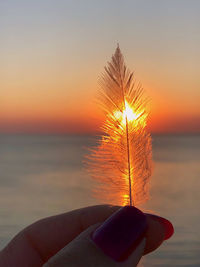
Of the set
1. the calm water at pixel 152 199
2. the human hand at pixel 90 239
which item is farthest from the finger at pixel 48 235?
the calm water at pixel 152 199

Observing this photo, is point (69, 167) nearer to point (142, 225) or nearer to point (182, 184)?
Answer: point (182, 184)

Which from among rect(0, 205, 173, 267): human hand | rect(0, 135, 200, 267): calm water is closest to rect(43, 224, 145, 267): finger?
rect(0, 205, 173, 267): human hand

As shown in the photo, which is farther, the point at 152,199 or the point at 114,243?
the point at 152,199

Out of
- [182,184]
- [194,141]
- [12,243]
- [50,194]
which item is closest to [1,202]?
[50,194]

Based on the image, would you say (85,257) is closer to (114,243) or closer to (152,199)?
(114,243)

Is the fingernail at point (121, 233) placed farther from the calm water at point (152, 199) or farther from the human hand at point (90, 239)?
the calm water at point (152, 199)

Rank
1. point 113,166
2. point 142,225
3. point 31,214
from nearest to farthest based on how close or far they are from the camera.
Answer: point 142,225, point 113,166, point 31,214

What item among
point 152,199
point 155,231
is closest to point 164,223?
point 155,231

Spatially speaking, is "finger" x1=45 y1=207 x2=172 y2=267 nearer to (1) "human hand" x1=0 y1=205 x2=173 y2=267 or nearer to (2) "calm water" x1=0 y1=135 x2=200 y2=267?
(1) "human hand" x1=0 y1=205 x2=173 y2=267
